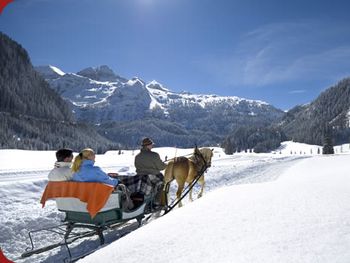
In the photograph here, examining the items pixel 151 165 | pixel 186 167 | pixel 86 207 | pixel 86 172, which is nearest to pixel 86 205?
pixel 86 207

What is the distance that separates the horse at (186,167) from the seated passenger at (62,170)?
3968 millimetres

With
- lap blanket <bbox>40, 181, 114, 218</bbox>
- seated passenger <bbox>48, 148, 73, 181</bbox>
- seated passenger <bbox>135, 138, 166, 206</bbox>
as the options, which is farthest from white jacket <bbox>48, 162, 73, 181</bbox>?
seated passenger <bbox>135, 138, 166, 206</bbox>

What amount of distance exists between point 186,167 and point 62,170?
4.91 m

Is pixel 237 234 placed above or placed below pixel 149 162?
below

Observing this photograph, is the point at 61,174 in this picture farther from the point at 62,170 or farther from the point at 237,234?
the point at 237,234

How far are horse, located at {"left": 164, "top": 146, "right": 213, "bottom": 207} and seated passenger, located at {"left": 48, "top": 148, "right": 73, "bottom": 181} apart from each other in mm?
3968

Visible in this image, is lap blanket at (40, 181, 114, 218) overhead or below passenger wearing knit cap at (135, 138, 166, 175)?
below

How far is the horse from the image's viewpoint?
11.1 meters

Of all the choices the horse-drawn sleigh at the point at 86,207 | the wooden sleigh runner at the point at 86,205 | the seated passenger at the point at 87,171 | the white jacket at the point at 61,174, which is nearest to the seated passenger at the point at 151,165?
the horse-drawn sleigh at the point at 86,207

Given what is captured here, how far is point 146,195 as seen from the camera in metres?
8.67

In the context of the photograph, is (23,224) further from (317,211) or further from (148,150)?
(317,211)

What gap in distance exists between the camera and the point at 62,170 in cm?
716

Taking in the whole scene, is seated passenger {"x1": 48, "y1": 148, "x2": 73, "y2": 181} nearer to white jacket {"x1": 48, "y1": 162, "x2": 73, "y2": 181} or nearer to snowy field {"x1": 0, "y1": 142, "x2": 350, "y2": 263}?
white jacket {"x1": 48, "y1": 162, "x2": 73, "y2": 181}

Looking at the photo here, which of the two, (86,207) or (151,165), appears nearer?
(86,207)
